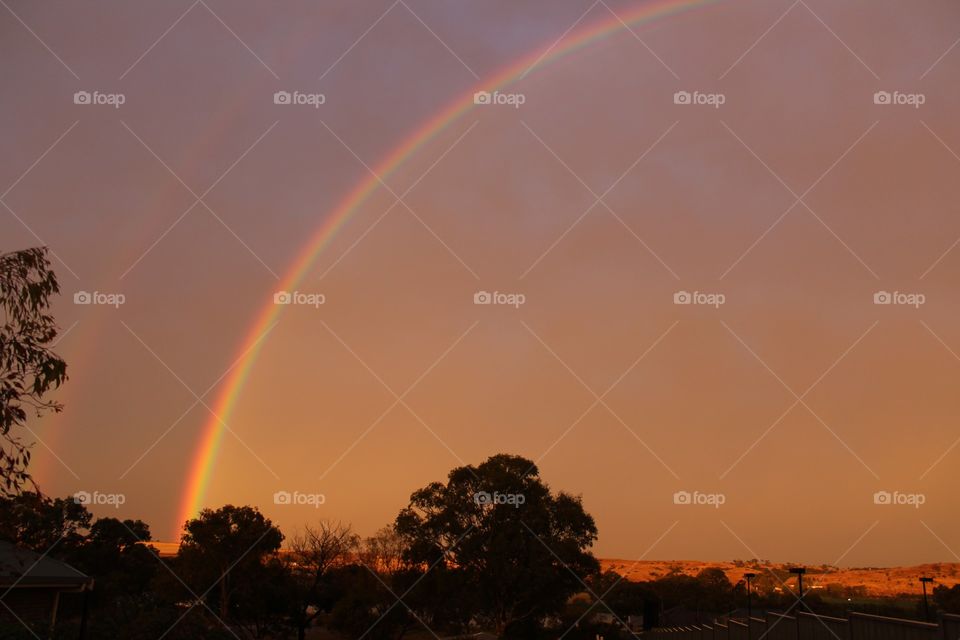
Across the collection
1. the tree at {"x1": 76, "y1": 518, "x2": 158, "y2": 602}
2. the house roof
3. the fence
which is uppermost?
the tree at {"x1": 76, "y1": 518, "x2": 158, "y2": 602}

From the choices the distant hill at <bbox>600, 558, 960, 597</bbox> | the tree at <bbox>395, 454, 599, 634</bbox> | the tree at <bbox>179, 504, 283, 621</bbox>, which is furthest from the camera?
Answer: the distant hill at <bbox>600, 558, 960, 597</bbox>

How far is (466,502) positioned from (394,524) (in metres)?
4.32

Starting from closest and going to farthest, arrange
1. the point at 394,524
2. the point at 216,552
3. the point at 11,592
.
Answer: the point at 11,592 → the point at 394,524 → the point at 216,552

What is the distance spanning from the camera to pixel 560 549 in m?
42.7

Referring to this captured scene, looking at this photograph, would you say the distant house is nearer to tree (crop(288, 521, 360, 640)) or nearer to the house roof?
the house roof

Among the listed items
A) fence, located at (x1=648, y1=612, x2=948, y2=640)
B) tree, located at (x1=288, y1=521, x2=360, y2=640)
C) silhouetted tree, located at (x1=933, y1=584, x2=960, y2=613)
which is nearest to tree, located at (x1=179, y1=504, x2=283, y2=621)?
tree, located at (x1=288, y1=521, x2=360, y2=640)

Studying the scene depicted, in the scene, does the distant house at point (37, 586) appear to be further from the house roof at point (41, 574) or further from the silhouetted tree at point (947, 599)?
the silhouetted tree at point (947, 599)

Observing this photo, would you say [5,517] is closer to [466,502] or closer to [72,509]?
[466,502]

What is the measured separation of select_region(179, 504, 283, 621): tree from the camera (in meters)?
47.9

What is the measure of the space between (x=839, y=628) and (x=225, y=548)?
42487mm

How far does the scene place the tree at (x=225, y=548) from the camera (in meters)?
47.9

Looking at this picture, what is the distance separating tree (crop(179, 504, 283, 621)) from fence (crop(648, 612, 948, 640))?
33579mm

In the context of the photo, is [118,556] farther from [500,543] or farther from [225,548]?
[500,543]

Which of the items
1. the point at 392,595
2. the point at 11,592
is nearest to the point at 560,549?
the point at 392,595
